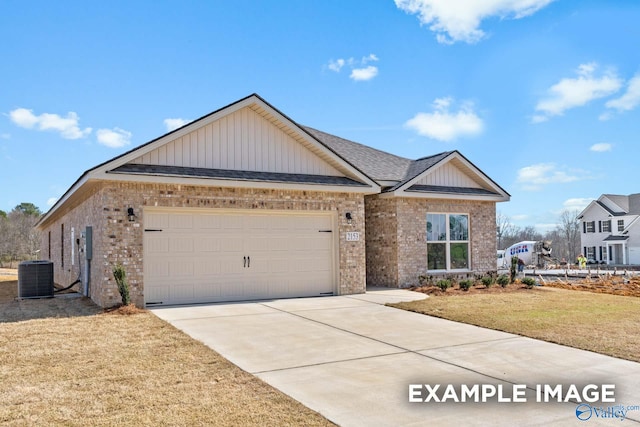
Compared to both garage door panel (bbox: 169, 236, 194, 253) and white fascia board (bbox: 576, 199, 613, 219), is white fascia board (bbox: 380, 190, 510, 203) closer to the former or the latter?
garage door panel (bbox: 169, 236, 194, 253)

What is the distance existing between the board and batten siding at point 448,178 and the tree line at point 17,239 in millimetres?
43817

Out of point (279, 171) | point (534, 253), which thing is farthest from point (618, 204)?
point (279, 171)

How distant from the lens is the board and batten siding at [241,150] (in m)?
12.6

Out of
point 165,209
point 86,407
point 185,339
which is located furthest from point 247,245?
point 86,407

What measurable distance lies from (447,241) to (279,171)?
6831mm

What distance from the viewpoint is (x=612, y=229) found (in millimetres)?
51156

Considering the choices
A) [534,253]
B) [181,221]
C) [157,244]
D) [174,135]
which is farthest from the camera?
[534,253]

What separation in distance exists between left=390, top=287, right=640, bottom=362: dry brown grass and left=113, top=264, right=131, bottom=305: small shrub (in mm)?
6184

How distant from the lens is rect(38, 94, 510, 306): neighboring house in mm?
11875

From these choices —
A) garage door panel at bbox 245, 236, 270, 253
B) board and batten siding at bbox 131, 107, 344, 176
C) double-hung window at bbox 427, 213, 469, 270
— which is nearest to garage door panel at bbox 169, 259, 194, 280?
garage door panel at bbox 245, 236, 270, 253

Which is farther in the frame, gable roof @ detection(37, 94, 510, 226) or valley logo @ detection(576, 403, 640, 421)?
gable roof @ detection(37, 94, 510, 226)

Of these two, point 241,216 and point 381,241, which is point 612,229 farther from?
point 241,216

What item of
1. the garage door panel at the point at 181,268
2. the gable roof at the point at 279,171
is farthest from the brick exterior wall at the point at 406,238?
the garage door panel at the point at 181,268

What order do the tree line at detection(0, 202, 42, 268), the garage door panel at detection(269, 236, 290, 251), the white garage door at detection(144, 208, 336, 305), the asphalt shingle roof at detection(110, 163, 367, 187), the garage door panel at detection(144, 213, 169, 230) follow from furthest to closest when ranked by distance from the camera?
the tree line at detection(0, 202, 42, 268) → the garage door panel at detection(269, 236, 290, 251) → the white garage door at detection(144, 208, 336, 305) → the garage door panel at detection(144, 213, 169, 230) → the asphalt shingle roof at detection(110, 163, 367, 187)
